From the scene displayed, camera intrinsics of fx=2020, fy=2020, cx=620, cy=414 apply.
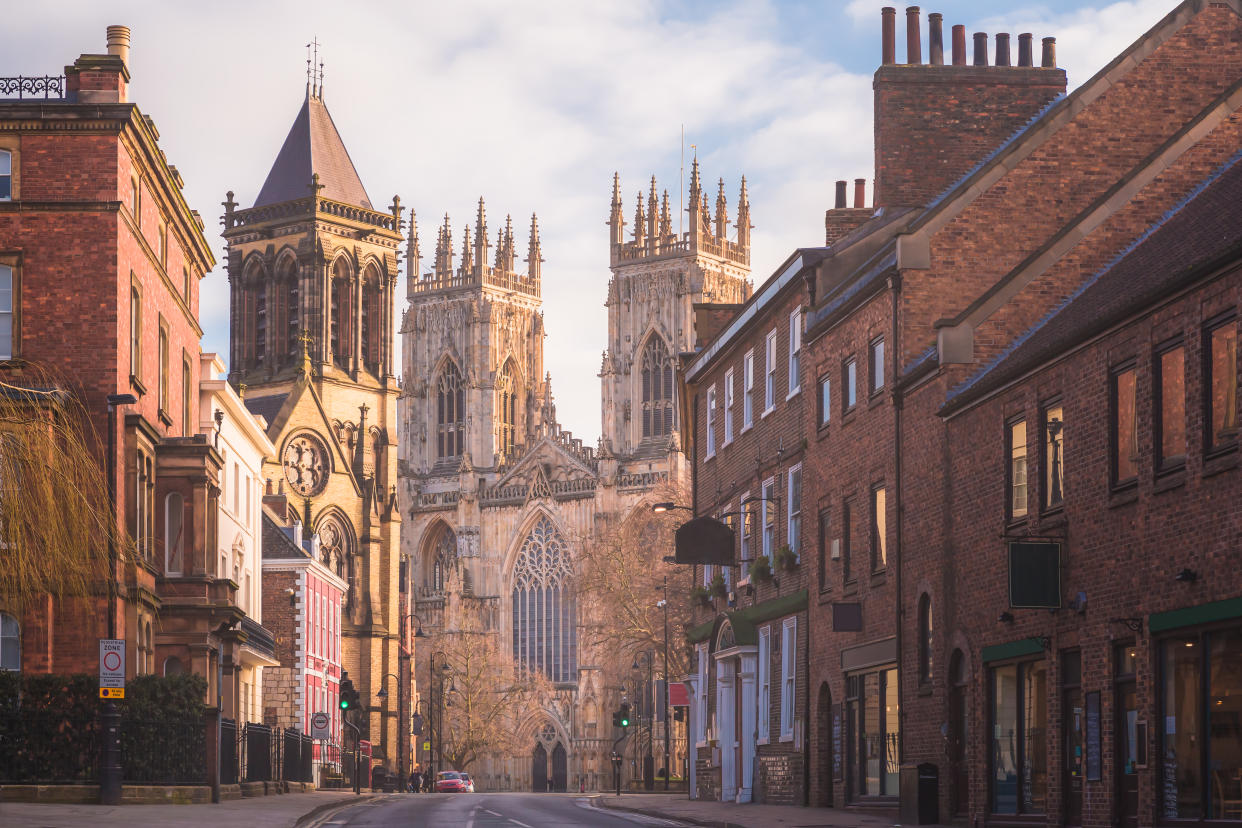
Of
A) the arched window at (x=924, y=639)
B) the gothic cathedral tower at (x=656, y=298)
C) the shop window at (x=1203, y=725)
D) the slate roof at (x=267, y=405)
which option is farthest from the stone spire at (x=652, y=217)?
the shop window at (x=1203, y=725)

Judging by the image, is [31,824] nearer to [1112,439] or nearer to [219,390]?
[1112,439]

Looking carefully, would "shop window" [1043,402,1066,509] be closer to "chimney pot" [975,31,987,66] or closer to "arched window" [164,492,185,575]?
"chimney pot" [975,31,987,66]

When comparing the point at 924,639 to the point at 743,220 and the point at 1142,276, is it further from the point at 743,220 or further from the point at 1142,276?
the point at 743,220

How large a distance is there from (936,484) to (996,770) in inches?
166

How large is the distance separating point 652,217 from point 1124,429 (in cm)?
11707

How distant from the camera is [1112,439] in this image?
21.9 metres

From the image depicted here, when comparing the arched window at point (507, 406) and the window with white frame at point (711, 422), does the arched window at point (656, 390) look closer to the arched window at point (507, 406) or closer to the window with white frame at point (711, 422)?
the arched window at point (507, 406)

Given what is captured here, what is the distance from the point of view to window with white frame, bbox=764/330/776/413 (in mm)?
37938

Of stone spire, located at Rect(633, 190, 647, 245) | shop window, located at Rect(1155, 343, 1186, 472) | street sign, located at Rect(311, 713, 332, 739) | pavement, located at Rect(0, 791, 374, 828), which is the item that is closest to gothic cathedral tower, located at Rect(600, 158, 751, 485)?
stone spire, located at Rect(633, 190, 647, 245)

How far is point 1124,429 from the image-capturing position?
857 inches

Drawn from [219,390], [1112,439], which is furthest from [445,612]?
[1112,439]

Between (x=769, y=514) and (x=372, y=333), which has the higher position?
(x=372, y=333)

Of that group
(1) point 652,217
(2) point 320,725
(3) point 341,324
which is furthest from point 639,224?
(2) point 320,725

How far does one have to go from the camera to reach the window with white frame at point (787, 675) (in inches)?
1412
